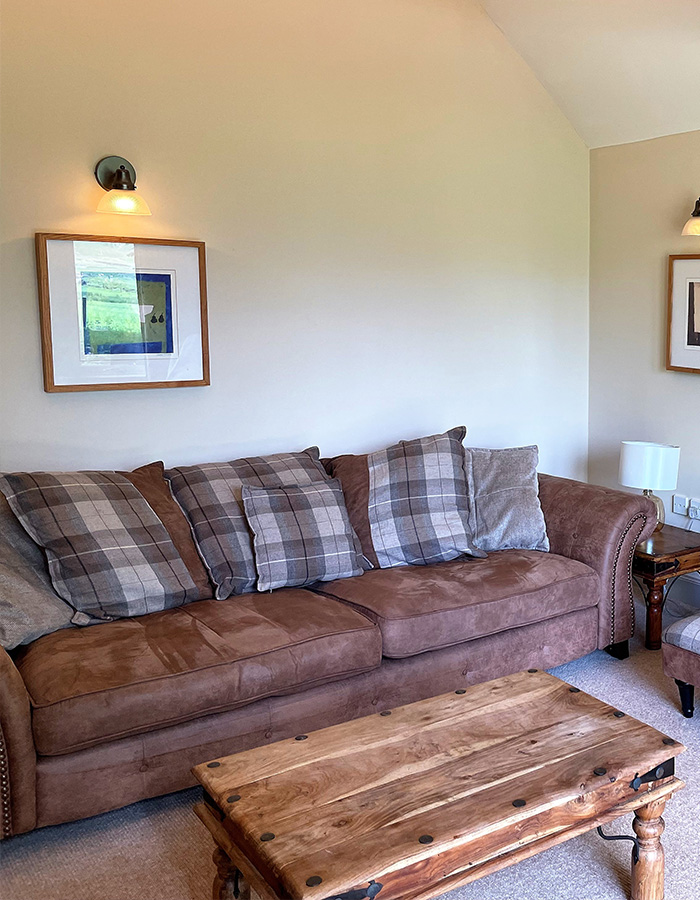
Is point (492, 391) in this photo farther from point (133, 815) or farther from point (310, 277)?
point (133, 815)

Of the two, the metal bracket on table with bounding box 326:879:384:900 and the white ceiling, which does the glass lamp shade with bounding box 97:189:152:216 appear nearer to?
the white ceiling

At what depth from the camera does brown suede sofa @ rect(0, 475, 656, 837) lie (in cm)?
238

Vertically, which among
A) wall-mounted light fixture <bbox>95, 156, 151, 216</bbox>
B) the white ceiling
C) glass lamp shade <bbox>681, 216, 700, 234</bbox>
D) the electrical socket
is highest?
the white ceiling

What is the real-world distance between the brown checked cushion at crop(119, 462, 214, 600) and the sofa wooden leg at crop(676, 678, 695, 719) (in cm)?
173

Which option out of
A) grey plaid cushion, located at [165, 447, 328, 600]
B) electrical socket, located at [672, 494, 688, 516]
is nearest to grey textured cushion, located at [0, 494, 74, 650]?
grey plaid cushion, located at [165, 447, 328, 600]

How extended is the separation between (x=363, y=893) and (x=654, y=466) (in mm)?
2747

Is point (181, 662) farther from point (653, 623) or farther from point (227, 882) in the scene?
point (653, 623)

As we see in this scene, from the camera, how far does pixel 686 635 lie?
3053mm

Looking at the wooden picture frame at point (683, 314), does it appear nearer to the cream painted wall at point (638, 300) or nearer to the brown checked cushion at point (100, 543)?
the cream painted wall at point (638, 300)

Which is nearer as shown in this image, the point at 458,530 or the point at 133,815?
the point at 133,815

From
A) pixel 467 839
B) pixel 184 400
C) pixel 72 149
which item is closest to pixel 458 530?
pixel 184 400

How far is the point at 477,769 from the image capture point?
6.68ft

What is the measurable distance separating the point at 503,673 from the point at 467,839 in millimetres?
1522

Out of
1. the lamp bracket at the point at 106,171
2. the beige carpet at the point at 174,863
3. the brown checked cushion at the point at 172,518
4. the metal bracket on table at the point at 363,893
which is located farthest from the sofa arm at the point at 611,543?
the lamp bracket at the point at 106,171
